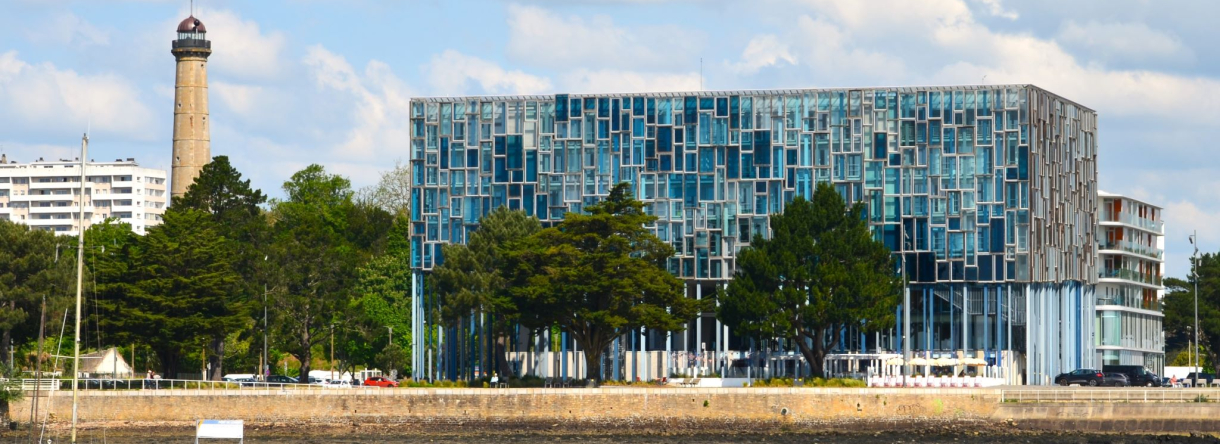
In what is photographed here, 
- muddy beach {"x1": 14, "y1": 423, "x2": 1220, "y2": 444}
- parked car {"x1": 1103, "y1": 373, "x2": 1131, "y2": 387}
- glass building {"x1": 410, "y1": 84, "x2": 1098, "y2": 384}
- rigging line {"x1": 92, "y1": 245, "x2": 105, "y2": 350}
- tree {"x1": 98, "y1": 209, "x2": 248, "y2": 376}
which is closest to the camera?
muddy beach {"x1": 14, "y1": 423, "x2": 1220, "y2": 444}

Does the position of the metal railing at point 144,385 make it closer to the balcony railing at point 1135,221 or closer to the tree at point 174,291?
the tree at point 174,291

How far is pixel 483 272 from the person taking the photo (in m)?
107

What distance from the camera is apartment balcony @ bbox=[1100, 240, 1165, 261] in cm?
13425

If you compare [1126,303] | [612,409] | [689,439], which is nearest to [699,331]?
[612,409]

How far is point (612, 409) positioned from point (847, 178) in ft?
85.3

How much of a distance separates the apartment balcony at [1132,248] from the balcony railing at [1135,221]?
1399mm

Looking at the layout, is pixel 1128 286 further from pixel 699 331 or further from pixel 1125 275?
pixel 699 331

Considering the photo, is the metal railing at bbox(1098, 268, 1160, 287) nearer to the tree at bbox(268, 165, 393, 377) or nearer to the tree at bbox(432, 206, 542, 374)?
the tree at bbox(432, 206, 542, 374)

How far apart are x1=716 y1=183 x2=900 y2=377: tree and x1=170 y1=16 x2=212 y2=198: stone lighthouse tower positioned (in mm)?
59140

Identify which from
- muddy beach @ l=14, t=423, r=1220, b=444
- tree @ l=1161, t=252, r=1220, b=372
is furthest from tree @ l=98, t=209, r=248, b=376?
tree @ l=1161, t=252, r=1220, b=372

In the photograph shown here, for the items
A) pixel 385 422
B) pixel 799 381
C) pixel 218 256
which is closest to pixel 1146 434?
pixel 799 381

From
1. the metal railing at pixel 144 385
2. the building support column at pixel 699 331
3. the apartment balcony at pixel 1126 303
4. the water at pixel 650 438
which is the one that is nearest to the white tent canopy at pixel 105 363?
the metal railing at pixel 144 385

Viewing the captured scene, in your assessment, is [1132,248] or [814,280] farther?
[1132,248]

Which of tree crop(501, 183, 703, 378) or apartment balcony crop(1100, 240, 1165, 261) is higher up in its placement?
apartment balcony crop(1100, 240, 1165, 261)
